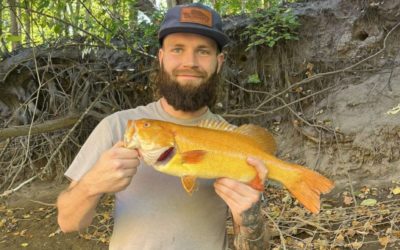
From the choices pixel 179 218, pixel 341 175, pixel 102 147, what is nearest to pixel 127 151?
pixel 102 147

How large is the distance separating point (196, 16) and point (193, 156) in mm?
857

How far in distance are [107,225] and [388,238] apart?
359 centimetres

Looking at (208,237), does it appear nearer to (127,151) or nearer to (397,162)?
(127,151)

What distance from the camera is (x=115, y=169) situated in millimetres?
1895

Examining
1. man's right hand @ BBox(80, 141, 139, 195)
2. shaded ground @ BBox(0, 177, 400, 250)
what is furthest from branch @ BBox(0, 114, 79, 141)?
man's right hand @ BBox(80, 141, 139, 195)

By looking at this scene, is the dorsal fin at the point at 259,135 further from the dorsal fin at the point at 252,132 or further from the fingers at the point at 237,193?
the fingers at the point at 237,193

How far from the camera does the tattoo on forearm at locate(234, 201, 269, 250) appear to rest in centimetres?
219

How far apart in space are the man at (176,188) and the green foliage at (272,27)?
472 cm

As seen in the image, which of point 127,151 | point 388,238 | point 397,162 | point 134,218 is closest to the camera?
point 127,151

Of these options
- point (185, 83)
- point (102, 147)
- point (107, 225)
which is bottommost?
point (107, 225)

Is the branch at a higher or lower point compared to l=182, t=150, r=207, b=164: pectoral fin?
lower

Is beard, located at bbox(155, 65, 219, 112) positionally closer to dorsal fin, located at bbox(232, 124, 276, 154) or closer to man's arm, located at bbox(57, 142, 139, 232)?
dorsal fin, located at bbox(232, 124, 276, 154)

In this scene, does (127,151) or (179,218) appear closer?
(127,151)

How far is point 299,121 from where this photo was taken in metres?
7.11
